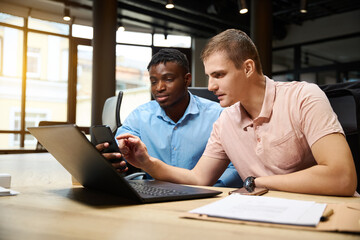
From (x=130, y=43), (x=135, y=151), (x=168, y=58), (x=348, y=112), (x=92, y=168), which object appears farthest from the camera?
(x=130, y=43)

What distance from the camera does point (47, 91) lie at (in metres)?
8.87

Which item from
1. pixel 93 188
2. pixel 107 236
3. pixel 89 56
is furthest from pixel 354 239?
pixel 89 56

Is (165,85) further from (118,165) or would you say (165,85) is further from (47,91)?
(47,91)

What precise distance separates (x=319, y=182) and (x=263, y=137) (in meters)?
0.31

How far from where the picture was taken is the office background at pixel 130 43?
759 centimetres

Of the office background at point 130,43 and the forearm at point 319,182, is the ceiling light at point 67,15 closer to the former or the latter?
the office background at point 130,43

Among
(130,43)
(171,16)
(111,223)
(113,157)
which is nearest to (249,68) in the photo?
(113,157)

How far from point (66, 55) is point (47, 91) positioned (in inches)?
48.5

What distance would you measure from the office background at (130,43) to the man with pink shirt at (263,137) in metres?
5.09

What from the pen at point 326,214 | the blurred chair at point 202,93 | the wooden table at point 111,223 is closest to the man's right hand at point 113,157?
the wooden table at point 111,223

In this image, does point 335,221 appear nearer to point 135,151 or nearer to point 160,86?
point 135,151

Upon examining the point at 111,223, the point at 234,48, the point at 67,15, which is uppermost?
the point at 67,15

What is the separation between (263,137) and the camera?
127 centimetres

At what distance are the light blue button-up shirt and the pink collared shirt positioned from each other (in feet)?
1.48
